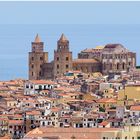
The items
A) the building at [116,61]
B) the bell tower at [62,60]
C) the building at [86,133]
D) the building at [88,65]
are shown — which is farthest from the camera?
the building at [88,65]

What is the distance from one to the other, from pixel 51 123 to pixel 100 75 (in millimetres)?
31096

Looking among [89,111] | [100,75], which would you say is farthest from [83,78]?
[89,111]

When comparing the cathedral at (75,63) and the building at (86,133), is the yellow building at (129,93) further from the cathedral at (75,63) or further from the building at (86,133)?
the cathedral at (75,63)

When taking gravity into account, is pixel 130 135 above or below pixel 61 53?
below

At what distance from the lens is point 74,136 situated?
155 feet

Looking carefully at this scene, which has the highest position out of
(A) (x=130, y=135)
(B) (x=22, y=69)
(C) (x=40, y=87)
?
(B) (x=22, y=69)

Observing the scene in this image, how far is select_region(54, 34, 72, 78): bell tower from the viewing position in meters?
93.1

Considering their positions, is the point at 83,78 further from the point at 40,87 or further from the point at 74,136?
the point at 74,136

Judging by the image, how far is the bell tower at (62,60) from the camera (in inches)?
3666

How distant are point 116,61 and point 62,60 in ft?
12.8

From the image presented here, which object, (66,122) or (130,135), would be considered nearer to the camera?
(130,135)

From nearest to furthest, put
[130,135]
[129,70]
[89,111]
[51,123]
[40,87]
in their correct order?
1. [130,135]
2. [51,123]
3. [89,111]
4. [40,87]
5. [129,70]

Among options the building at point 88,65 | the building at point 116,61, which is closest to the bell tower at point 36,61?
the building at point 88,65

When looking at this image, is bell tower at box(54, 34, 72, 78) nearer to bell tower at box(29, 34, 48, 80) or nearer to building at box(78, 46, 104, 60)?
bell tower at box(29, 34, 48, 80)
